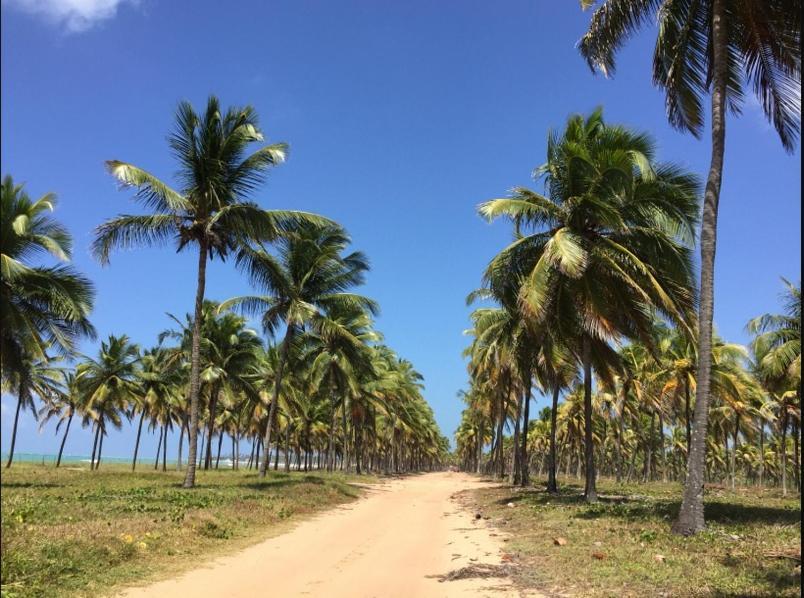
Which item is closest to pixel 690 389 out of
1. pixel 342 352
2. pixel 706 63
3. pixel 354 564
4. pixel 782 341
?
pixel 782 341

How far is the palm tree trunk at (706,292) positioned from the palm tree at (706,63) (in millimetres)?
18

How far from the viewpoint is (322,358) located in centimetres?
3684

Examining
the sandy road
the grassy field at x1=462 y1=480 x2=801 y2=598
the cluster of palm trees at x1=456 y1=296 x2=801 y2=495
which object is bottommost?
the sandy road

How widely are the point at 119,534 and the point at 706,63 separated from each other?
617 inches

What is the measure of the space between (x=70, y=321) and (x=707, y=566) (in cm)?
2004

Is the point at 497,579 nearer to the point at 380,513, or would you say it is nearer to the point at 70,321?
the point at 380,513

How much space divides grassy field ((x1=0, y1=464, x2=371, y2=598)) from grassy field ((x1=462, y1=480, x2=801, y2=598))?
19.1ft

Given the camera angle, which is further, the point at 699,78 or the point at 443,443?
the point at 443,443

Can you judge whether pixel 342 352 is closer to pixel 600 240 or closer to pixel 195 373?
pixel 195 373

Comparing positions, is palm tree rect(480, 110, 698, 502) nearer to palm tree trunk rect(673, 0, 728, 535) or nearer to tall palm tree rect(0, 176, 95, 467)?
palm tree trunk rect(673, 0, 728, 535)

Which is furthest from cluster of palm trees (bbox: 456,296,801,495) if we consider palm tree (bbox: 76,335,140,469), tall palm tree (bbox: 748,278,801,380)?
palm tree (bbox: 76,335,140,469)

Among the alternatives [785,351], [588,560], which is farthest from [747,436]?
[588,560]

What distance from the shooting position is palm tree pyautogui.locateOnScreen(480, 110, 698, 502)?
15.8 meters

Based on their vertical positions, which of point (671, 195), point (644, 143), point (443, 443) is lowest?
point (443, 443)
